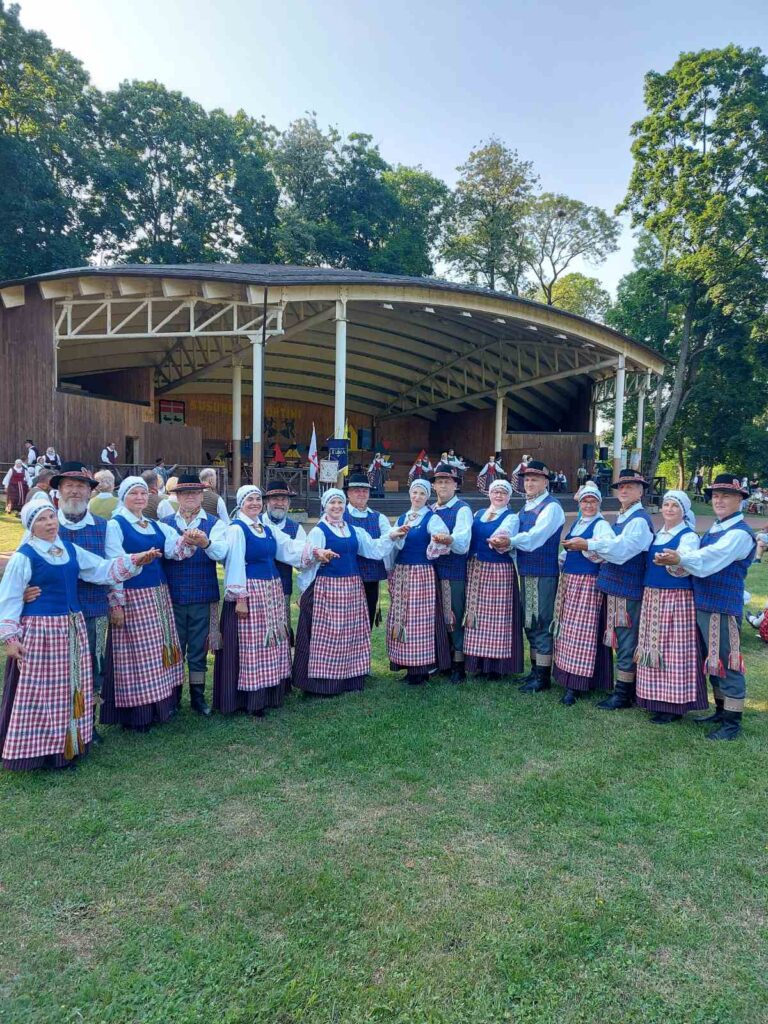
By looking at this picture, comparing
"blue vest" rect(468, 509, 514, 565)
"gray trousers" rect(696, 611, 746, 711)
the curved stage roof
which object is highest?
the curved stage roof

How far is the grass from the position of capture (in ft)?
6.90

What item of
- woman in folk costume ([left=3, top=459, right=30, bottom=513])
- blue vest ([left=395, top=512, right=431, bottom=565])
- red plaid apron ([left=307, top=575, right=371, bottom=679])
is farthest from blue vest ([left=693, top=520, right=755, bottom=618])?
woman in folk costume ([left=3, top=459, right=30, bottom=513])

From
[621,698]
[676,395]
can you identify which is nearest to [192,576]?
[621,698]

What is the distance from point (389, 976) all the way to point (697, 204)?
97.1 ft

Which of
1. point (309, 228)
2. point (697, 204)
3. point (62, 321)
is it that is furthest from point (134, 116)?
point (697, 204)

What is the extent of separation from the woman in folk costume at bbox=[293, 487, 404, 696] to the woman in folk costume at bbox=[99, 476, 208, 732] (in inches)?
36.1

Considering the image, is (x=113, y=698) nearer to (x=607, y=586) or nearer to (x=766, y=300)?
(x=607, y=586)

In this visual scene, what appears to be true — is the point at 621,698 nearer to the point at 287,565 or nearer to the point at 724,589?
the point at 724,589

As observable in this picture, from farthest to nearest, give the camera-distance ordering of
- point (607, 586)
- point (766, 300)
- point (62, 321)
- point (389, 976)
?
1. point (766, 300)
2. point (62, 321)
3. point (607, 586)
4. point (389, 976)

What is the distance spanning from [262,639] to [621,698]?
2583 mm

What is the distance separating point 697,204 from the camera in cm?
2525

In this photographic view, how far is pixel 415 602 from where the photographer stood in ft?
16.3

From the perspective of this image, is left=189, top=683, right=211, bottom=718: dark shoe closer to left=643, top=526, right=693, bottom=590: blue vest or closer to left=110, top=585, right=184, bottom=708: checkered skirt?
left=110, top=585, right=184, bottom=708: checkered skirt

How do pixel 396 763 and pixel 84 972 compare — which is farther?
pixel 396 763
